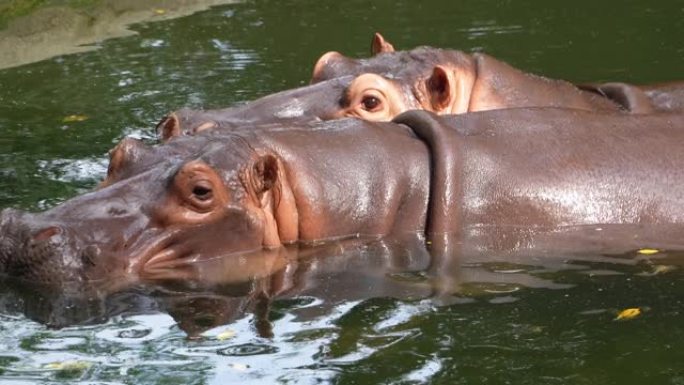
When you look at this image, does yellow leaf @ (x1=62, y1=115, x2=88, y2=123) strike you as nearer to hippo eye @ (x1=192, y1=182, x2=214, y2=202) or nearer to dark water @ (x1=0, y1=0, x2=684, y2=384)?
dark water @ (x1=0, y1=0, x2=684, y2=384)

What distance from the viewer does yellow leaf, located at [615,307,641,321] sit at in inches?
206

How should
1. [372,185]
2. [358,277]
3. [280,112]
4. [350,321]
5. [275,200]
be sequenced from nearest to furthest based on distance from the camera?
1. [350,321]
2. [358,277]
3. [275,200]
4. [372,185]
5. [280,112]

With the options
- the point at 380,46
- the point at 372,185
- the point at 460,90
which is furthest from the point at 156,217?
the point at 380,46

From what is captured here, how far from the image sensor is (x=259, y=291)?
572 cm

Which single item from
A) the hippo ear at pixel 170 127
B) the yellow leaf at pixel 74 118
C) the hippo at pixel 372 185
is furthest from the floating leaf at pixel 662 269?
the yellow leaf at pixel 74 118

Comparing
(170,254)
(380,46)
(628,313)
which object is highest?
(380,46)

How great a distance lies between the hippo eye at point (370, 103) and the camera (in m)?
7.71

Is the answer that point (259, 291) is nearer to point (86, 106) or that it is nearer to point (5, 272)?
point (5, 272)

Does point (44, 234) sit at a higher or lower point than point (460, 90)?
lower

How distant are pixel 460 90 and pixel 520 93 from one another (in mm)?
342

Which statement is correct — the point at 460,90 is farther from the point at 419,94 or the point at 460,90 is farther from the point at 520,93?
the point at 520,93

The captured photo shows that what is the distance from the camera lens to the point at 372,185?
6230mm

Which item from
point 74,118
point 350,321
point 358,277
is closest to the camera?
point 350,321

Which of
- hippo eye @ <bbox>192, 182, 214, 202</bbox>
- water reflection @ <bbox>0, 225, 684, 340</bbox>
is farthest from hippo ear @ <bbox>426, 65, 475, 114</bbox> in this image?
hippo eye @ <bbox>192, 182, 214, 202</bbox>
